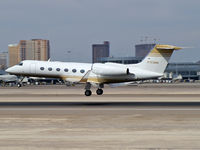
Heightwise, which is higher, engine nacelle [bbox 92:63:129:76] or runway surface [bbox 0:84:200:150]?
engine nacelle [bbox 92:63:129:76]

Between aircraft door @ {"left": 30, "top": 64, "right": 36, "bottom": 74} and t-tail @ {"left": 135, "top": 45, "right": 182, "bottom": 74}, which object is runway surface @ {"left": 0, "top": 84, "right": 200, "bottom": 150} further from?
aircraft door @ {"left": 30, "top": 64, "right": 36, "bottom": 74}

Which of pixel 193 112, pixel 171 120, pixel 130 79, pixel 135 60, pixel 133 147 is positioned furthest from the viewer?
pixel 135 60

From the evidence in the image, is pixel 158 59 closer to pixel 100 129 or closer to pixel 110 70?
pixel 110 70

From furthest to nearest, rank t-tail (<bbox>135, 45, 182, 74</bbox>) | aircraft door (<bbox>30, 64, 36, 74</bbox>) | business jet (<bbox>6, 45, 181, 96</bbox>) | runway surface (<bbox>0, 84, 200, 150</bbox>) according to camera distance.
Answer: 1. aircraft door (<bbox>30, 64, 36, 74</bbox>)
2. business jet (<bbox>6, 45, 181, 96</bbox>)
3. t-tail (<bbox>135, 45, 182, 74</bbox>)
4. runway surface (<bbox>0, 84, 200, 150</bbox>)

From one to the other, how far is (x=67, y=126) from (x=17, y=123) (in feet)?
9.92

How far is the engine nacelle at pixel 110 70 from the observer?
4288cm

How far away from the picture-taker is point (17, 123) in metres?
21.4

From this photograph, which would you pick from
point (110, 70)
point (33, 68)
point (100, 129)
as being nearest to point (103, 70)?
point (110, 70)

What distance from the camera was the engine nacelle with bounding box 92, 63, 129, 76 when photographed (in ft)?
141

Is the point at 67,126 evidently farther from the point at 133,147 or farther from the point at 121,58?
the point at 121,58

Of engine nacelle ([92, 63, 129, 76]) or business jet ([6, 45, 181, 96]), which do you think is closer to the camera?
business jet ([6, 45, 181, 96])

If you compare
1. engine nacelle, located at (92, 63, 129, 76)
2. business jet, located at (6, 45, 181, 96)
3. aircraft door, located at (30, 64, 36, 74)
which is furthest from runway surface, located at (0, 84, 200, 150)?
aircraft door, located at (30, 64, 36, 74)

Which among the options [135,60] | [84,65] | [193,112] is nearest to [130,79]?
[84,65]

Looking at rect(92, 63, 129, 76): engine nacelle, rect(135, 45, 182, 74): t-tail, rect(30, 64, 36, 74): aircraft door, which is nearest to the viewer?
rect(135, 45, 182, 74): t-tail
